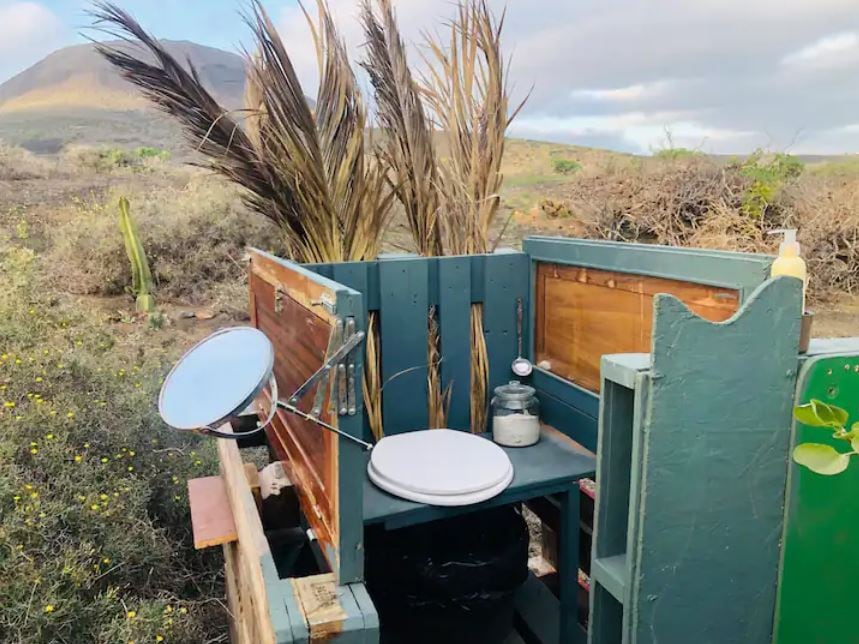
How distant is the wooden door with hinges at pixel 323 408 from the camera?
1.25 meters

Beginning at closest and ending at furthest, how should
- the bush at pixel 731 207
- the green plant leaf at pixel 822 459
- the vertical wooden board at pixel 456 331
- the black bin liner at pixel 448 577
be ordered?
1. the green plant leaf at pixel 822 459
2. the black bin liner at pixel 448 577
3. the vertical wooden board at pixel 456 331
4. the bush at pixel 731 207

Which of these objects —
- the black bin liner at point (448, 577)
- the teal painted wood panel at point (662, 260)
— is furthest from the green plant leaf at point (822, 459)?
the black bin liner at point (448, 577)

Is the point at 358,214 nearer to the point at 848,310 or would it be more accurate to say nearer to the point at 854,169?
the point at 848,310

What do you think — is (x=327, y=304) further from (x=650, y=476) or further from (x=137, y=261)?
(x=137, y=261)

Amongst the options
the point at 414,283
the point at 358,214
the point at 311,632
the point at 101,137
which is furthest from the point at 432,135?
the point at 101,137

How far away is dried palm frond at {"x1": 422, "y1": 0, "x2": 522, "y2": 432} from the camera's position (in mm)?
2252

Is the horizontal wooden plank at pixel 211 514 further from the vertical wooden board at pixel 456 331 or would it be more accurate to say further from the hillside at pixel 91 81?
the hillside at pixel 91 81

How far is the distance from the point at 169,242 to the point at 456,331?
567cm

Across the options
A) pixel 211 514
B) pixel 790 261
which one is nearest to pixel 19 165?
pixel 211 514

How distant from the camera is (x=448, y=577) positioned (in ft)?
6.08

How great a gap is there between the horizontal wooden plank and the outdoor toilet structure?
1.1 inches

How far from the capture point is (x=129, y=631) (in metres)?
1.94

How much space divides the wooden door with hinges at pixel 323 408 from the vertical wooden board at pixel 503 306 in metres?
0.76

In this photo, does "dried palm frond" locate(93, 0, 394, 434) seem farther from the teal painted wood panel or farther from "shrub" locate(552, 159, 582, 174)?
"shrub" locate(552, 159, 582, 174)
